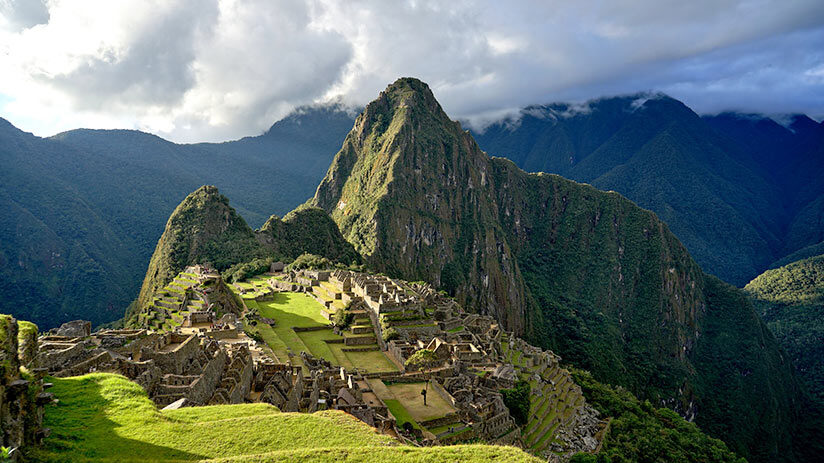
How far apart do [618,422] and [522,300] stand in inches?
4383

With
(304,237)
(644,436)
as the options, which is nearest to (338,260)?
(304,237)

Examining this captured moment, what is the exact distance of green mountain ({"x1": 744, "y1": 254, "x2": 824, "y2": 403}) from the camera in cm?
14188

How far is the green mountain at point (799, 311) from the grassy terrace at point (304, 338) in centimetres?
14158

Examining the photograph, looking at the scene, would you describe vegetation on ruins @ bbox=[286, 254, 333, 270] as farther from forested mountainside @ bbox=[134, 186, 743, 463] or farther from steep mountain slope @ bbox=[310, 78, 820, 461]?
steep mountain slope @ bbox=[310, 78, 820, 461]

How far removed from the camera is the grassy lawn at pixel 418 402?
95.7 feet

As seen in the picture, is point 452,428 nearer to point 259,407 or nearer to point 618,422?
point 259,407

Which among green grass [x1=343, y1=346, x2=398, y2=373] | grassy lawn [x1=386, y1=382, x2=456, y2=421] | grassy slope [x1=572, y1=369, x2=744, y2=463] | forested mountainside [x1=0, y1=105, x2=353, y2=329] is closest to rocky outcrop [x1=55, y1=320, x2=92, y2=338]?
green grass [x1=343, y1=346, x2=398, y2=373]

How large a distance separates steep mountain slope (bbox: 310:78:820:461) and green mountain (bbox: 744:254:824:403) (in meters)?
→ 12.6

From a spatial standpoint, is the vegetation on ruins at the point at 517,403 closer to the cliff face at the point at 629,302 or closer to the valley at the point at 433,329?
the valley at the point at 433,329

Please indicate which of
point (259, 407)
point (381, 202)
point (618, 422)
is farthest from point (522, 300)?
point (259, 407)

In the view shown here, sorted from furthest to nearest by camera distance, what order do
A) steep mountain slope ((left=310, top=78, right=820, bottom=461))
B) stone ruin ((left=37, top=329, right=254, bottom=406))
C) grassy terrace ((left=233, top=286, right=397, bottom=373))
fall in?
steep mountain slope ((left=310, top=78, right=820, bottom=461)) → grassy terrace ((left=233, top=286, right=397, bottom=373)) → stone ruin ((left=37, top=329, right=254, bottom=406))

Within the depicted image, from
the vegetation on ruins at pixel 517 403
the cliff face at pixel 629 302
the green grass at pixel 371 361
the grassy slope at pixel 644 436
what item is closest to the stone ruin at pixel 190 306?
the green grass at pixel 371 361

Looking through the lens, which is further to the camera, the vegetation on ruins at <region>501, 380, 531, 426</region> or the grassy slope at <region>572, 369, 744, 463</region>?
the grassy slope at <region>572, 369, 744, 463</region>

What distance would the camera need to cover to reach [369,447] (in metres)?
12.3
